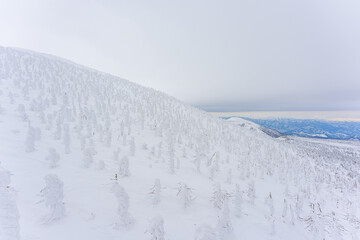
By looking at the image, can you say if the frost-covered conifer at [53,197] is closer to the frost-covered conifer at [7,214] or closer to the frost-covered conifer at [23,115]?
the frost-covered conifer at [7,214]

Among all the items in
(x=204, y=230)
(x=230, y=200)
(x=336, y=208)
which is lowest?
(x=336, y=208)

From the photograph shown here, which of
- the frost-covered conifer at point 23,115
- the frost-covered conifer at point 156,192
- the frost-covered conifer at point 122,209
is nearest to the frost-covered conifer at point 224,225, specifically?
the frost-covered conifer at point 156,192

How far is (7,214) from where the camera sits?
270 cm

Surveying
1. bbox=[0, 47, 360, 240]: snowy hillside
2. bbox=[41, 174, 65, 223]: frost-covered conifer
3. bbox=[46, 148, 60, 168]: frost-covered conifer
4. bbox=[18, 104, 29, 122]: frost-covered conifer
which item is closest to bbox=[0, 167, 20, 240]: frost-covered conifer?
bbox=[0, 47, 360, 240]: snowy hillside

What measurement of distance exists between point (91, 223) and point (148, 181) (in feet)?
9.72

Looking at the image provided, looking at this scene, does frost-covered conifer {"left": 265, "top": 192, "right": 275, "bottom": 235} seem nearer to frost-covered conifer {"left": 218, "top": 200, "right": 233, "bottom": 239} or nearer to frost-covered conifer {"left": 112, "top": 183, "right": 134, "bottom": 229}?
frost-covered conifer {"left": 218, "top": 200, "right": 233, "bottom": 239}

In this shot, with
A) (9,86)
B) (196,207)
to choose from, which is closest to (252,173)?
(196,207)

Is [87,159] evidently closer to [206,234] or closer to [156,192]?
[156,192]

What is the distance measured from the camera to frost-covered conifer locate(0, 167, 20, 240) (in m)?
2.63

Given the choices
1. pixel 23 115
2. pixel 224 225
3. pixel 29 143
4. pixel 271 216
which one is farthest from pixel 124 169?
pixel 23 115

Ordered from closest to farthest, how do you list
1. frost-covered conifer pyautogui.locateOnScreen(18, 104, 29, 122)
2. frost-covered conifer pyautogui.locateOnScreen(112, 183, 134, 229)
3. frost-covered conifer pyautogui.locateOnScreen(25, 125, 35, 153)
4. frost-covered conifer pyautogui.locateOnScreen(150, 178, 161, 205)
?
frost-covered conifer pyautogui.locateOnScreen(112, 183, 134, 229) < frost-covered conifer pyautogui.locateOnScreen(150, 178, 161, 205) < frost-covered conifer pyautogui.locateOnScreen(25, 125, 35, 153) < frost-covered conifer pyautogui.locateOnScreen(18, 104, 29, 122)

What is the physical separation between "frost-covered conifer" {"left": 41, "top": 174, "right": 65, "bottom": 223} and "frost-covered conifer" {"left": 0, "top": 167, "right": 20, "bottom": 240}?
78cm

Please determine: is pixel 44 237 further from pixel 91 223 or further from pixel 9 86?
pixel 9 86

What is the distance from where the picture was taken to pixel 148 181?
6.80 m
